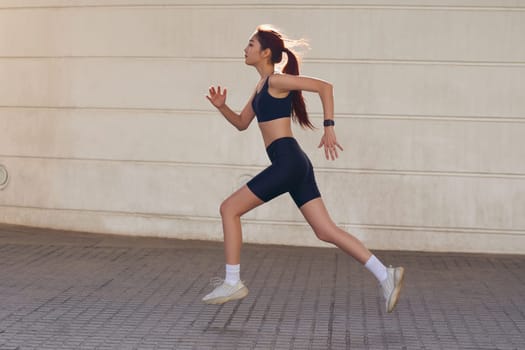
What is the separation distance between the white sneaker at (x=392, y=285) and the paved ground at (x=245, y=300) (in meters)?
0.17

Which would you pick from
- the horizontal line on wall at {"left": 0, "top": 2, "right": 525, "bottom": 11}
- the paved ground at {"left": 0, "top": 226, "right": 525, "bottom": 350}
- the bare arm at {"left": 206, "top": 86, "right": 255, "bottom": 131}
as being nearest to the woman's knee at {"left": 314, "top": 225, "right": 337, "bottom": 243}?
the paved ground at {"left": 0, "top": 226, "right": 525, "bottom": 350}

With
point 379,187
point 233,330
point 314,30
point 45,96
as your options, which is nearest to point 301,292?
point 233,330

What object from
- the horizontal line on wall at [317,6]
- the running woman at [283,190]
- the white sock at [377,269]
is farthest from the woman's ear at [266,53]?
the horizontal line on wall at [317,6]

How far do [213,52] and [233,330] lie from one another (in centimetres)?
522

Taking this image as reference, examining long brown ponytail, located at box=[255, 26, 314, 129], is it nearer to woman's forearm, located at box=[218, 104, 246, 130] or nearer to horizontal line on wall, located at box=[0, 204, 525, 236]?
woman's forearm, located at box=[218, 104, 246, 130]

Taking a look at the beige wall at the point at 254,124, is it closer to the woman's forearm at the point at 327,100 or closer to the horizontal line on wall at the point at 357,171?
the horizontal line on wall at the point at 357,171

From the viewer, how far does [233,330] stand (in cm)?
649

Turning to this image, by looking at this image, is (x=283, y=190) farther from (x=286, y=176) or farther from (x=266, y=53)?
(x=266, y=53)

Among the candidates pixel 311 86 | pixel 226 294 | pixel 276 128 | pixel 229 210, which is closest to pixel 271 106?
pixel 276 128

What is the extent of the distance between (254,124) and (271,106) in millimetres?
4249

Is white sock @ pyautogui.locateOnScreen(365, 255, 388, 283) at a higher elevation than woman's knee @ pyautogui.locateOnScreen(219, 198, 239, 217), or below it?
below

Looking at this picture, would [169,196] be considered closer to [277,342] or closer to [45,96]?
[45,96]

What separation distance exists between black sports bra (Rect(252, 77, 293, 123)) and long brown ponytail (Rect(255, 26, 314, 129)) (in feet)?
0.43

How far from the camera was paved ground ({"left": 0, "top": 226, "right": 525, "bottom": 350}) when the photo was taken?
6.25m
